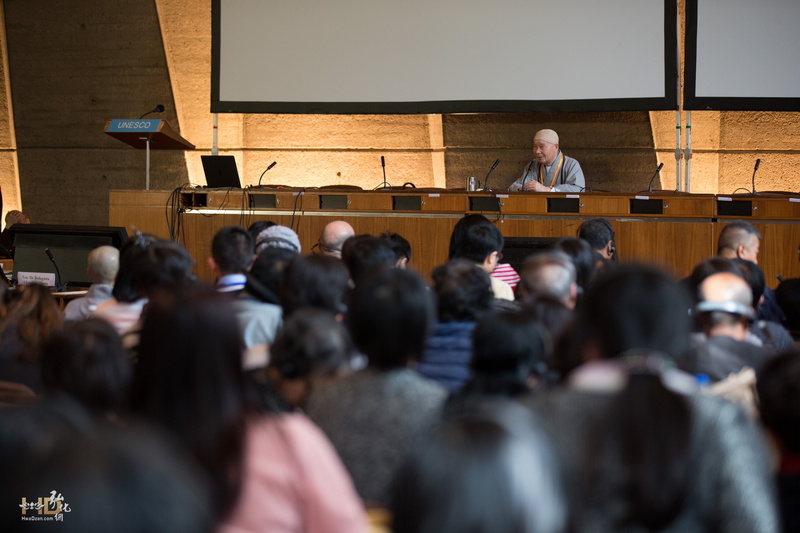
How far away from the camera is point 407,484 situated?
977 millimetres

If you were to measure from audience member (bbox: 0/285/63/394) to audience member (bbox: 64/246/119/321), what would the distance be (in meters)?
0.85

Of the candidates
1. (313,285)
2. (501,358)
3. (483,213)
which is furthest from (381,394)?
(483,213)

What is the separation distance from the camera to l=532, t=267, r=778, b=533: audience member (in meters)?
1.21

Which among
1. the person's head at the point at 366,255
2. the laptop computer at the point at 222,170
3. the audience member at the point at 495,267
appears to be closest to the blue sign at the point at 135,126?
the laptop computer at the point at 222,170

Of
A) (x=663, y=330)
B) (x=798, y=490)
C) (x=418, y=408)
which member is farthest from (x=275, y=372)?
(x=798, y=490)

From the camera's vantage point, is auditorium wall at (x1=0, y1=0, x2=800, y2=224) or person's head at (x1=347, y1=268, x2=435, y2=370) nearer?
person's head at (x1=347, y1=268, x2=435, y2=370)

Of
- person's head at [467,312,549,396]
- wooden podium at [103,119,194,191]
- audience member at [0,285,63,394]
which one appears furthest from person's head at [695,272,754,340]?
wooden podium at [103,119,194,191]

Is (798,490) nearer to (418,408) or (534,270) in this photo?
(418,408)

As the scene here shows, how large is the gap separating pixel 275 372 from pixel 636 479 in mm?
923

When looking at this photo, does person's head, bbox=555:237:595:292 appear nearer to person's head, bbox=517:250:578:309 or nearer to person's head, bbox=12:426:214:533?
person's head, bbox=517:250:578:309

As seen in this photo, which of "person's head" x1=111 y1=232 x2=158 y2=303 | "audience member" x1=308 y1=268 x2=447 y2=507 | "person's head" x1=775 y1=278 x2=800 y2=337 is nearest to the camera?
"audience member" x1=308 y1=268 x2=447 y2=507

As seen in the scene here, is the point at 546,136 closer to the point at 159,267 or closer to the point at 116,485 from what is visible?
the point at 159,267

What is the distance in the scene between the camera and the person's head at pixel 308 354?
1.83 m

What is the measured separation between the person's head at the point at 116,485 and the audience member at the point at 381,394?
0.85 metres
